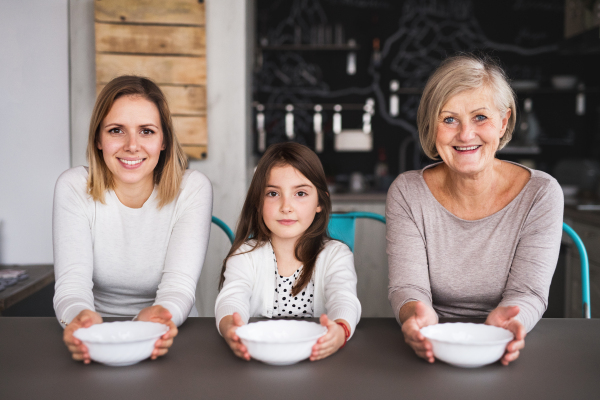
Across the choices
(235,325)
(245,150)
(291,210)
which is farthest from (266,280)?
(245,150)

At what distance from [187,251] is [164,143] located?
0.34 metres

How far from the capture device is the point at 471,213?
1312 millimetres

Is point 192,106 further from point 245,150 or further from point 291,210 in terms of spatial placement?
point 291,210

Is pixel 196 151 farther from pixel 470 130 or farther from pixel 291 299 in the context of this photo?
pixel 470 130

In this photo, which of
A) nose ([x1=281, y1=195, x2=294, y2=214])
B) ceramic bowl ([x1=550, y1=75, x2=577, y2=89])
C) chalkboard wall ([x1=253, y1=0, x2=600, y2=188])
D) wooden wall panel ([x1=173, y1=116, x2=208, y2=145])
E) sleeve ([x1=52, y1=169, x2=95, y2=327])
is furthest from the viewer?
chalkboard wall ([x1=253, y1=0, x2=600, y2=188])

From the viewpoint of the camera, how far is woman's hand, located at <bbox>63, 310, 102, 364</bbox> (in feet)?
2.64

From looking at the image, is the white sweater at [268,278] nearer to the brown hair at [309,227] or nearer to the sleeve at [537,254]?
the brown hair at [309,227]

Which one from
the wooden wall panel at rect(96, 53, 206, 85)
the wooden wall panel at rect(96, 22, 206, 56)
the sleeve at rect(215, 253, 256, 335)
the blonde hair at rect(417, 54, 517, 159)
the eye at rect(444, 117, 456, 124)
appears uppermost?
the wooden wall panel at rect(96, 22, 206, 56)

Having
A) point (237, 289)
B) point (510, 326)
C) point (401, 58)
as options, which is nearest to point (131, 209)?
point (237, 289)

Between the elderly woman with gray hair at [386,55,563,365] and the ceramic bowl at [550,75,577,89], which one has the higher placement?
the ceramic bowl at [550,75,577,89]

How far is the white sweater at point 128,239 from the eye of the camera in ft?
4.11

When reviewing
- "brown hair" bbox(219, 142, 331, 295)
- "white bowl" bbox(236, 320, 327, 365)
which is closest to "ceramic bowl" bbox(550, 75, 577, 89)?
"brown hair" bbox(219, 142, 331, 295)

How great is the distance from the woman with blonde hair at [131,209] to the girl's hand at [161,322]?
0.16 meters

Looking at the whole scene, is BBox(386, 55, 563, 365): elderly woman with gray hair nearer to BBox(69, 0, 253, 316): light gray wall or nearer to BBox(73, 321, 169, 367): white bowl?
BBox(73, 321, 169, 367): white bowl
